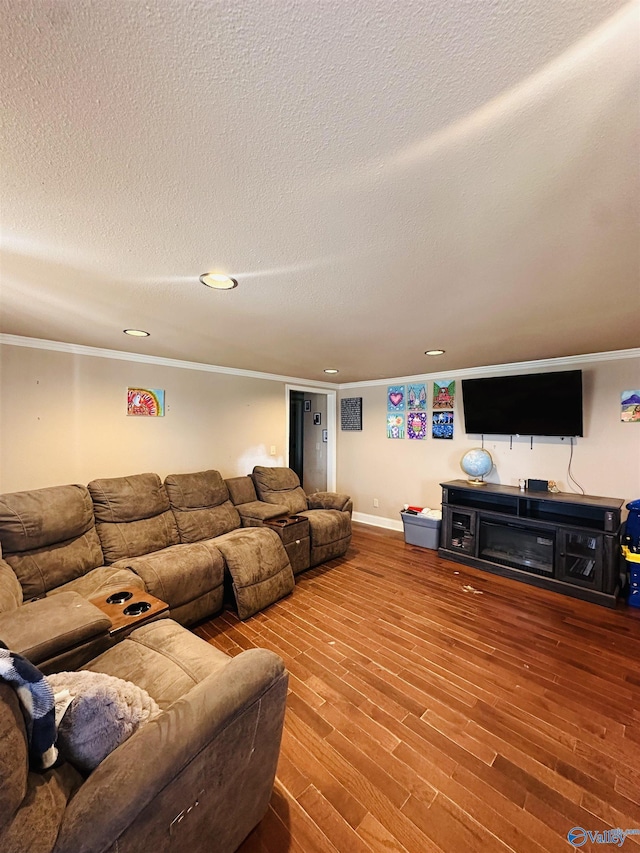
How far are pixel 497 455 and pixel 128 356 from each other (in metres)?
4.23

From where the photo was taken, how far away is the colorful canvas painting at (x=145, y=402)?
3363 millimetres

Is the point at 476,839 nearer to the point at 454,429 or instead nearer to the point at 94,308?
the point at 94,308

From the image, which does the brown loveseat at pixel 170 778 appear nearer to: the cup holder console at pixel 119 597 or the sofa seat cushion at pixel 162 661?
the sofa seat cushion at pixel 162 661

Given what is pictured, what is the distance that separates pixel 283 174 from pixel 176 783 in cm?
170

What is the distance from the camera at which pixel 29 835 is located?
0.70 meters

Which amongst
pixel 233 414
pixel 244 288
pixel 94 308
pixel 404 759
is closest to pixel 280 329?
pixel 244 288

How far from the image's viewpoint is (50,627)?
1.43 metres

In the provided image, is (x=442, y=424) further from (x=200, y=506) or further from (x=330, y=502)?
(x=200, y=506)

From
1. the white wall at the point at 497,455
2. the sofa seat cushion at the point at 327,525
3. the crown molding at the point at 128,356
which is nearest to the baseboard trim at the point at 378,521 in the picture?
the white wall at the point at 497,455

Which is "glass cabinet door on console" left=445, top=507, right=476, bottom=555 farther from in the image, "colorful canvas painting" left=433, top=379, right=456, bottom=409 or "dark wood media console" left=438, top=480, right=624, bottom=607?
"colorful canvas painting" left=433, top=379, right=456, bottom=409

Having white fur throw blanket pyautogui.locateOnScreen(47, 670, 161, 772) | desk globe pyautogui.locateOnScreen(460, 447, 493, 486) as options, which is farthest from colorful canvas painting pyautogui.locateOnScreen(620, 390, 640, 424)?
white fur throw blanket pyautogui.locateOnScreen(47, 670, 161, 772)

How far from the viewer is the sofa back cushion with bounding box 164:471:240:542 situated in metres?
3.11

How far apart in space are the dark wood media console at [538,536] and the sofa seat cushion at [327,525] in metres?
1.17

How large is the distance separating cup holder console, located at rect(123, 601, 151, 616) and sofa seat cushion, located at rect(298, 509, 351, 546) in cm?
191
